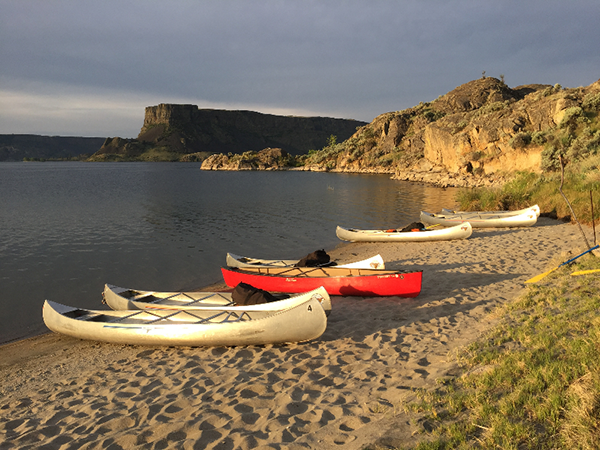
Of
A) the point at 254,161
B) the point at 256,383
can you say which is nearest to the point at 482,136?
the point at 256,383

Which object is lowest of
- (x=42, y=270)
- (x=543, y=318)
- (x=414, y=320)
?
(x=42, y=270)

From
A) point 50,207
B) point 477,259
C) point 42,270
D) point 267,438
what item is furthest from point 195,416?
point 50,207

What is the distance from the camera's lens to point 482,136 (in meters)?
47.3

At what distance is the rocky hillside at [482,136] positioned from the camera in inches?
1341

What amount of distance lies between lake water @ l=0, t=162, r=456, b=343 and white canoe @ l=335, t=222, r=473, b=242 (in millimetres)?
1698

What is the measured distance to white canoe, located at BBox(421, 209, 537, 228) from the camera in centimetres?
1753

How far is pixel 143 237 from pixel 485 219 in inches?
708

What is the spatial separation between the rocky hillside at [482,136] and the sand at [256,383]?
29281 millimetres

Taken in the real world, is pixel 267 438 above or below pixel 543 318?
below

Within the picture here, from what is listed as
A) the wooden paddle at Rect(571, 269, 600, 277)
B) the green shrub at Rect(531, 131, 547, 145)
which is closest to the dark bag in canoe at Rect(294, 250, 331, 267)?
the wooden paddle at Rect(571, 269, 600, 277)

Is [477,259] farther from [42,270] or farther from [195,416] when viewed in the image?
[42,270]

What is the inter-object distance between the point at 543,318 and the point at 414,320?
96.7 inches

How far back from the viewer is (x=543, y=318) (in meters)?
6.39

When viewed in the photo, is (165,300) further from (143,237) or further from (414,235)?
(143,237)
